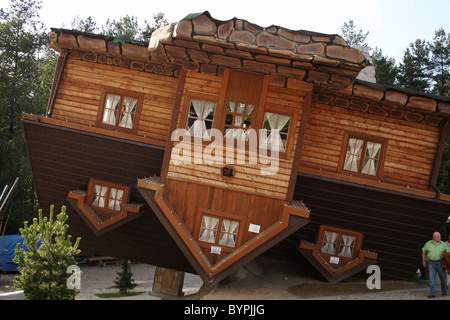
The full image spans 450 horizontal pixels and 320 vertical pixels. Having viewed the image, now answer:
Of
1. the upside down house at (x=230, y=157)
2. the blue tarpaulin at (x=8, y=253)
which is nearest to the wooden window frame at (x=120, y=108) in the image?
the upside down house at (x=230, y=157)

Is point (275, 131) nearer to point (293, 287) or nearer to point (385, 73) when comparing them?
point (293, 287)

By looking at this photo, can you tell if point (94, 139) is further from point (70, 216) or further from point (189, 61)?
point (189, 61)

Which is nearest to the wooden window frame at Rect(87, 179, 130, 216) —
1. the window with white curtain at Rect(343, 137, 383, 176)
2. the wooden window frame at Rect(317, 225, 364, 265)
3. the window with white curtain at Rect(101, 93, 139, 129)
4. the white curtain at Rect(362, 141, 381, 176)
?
the window with white curtain at Rect(101, 93, 139, 129)

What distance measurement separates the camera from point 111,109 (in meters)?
9.67

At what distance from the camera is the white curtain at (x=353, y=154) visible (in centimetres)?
945

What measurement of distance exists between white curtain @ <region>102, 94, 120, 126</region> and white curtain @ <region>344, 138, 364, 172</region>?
6.51 meters

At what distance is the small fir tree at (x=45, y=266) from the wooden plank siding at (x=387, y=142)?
6.20 metres

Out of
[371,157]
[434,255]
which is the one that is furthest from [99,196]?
[434,255]

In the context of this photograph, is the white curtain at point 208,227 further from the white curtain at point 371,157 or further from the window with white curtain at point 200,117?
the white curtain at point 371,157

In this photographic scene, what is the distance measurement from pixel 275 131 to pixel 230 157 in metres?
1.26

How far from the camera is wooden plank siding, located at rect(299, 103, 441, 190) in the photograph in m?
9.37

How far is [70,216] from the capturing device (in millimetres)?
10070
